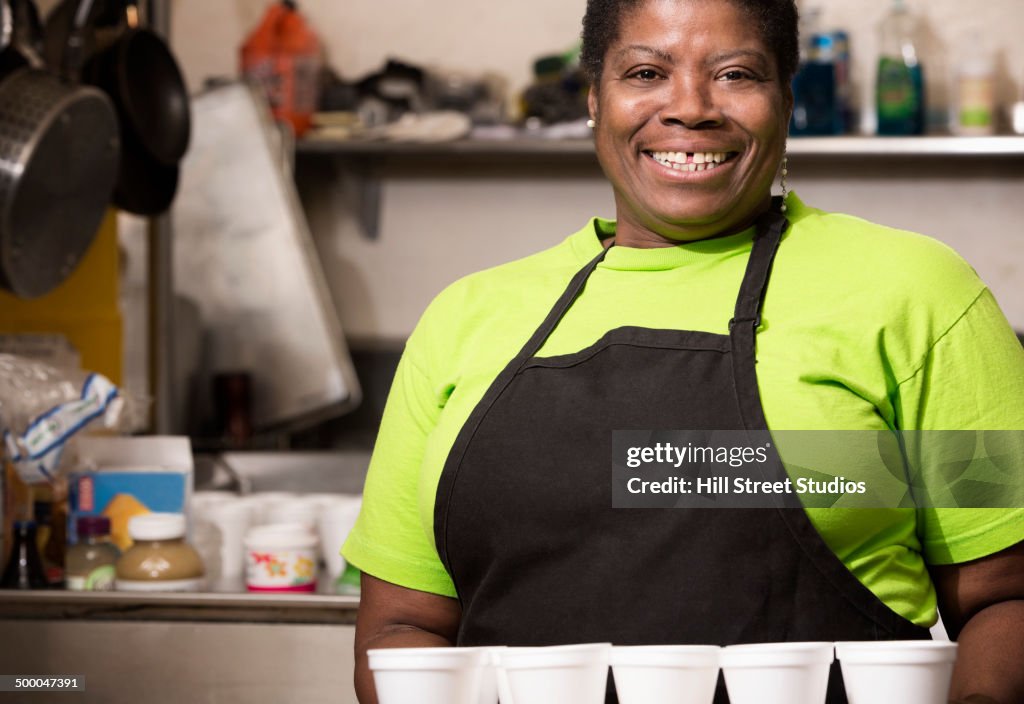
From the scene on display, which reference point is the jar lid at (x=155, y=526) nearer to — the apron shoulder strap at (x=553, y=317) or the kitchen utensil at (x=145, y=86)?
the apron shoulder strap at (x=553, y=317)

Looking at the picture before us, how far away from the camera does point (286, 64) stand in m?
3.41

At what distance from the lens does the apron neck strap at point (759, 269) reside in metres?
1.13

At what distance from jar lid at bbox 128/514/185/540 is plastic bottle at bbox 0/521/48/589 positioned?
15cm

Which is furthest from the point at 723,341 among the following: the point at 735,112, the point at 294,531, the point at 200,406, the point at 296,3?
the point at 296,3

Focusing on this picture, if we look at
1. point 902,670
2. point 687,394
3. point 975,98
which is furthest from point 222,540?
point 975,98

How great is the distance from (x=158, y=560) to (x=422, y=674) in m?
0.90

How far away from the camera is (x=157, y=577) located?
1.69m

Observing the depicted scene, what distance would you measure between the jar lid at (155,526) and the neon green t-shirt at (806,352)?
50cm

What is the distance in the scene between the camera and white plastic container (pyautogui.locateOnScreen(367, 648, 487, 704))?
0.88 m

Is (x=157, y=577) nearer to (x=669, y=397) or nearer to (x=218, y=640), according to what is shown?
(x=218, y=640)

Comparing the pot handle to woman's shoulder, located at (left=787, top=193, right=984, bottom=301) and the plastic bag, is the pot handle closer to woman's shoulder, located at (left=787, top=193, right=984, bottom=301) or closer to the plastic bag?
the plastic bag

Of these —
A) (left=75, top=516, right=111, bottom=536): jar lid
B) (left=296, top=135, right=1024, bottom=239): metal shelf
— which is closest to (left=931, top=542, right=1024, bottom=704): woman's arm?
(left=75, top=516, right=111, bottom=536): jar lid

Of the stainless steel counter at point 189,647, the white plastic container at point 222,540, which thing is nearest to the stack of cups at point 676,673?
the stainless steel counter at point 189,647

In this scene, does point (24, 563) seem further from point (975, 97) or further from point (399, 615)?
point (975, 97)
